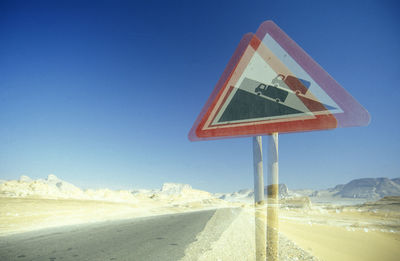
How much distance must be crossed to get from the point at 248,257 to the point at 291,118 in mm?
6897

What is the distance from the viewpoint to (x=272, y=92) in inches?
66.9

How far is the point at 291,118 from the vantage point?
157cm

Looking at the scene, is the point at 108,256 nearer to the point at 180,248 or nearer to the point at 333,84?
the point at 180,248

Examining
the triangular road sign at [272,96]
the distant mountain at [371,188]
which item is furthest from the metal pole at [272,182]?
the distant mountain at [371,188]

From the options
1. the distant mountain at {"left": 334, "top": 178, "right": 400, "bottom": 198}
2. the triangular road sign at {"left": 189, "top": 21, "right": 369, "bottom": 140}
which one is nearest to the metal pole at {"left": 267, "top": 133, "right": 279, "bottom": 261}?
the triangular road sign at {"left": 189, "top": 21, "right": 369, "bottom": 140}

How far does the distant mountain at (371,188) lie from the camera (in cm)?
15216

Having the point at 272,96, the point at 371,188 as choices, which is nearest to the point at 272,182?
the point at 272,96

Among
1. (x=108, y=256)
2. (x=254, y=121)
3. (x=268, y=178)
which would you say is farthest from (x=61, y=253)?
(x=254, y=121)

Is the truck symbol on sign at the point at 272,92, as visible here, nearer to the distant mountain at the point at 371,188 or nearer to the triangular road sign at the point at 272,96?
the triangular road sign at the point at 272,96

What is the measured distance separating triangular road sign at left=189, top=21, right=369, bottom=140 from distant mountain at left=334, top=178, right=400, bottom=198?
19844 centimetres

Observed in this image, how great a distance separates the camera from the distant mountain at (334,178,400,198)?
499 feet

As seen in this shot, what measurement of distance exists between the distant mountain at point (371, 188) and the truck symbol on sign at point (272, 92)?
199 m

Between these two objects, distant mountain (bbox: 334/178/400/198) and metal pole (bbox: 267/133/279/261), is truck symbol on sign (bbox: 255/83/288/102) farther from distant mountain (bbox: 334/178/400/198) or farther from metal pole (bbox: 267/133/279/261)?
distant mountain (bbox: 334/178/400/198)

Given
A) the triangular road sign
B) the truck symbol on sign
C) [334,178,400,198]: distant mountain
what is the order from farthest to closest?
[334,178,400,198]: distant mountain, the truck symbol on sign, the triangular road sign
